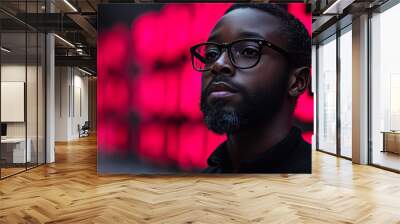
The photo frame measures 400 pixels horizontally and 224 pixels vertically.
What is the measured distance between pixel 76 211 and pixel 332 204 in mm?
2971

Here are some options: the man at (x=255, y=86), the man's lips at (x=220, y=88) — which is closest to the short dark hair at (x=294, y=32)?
the man at (x=255, y=86)

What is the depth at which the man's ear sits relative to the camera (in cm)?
613

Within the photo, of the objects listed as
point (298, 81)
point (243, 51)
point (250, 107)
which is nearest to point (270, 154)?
point (250, 107)

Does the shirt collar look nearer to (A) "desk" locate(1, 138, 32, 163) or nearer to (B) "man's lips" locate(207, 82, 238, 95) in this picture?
(B) "man's lips" locate(207, 82, 238, 95)

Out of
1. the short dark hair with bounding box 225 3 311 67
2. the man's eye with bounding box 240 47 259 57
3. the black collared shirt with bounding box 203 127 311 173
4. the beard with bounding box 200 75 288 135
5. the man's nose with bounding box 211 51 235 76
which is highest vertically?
the short dark hair with bounding box 225 3 311 67

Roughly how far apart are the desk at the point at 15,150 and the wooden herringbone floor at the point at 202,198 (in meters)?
0.36

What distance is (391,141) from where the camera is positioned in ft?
23.5

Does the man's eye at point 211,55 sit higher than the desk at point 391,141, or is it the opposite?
the man's eye at point 211,55

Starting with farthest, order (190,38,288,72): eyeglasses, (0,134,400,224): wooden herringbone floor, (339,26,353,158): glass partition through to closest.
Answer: (339,26,353,158): glass partition < (190,38,288,72): eyeglasses < (0,134,400,224): wooden herringbone floor

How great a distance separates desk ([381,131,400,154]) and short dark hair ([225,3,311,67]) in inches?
92.3

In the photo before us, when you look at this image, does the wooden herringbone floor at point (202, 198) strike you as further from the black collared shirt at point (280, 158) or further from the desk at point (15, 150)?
the desk at point (15, 150)

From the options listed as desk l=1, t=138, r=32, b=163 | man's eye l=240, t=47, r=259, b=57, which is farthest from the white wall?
man's eye l=240, t=47, r=259, b=57

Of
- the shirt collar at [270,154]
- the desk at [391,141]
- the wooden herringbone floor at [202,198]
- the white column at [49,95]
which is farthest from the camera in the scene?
the white column at [49,95]

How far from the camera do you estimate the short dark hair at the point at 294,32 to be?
6.14 meters
